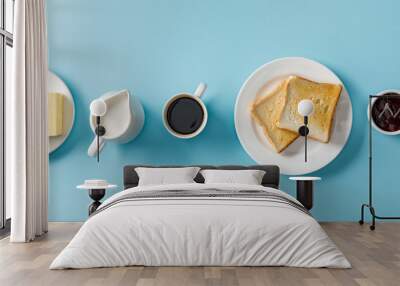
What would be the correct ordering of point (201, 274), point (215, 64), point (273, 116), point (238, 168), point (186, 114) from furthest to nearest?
point (215, 64), point (273, 116), point (186, 114), point (238, 168), point (201, 274)

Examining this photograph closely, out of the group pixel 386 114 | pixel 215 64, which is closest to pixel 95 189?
pixel 215 64

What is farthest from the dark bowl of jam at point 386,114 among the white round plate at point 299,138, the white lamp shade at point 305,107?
the white lamp shade at point 305,107

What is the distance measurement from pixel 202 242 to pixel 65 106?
320 cm

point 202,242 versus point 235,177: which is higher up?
point 235,177

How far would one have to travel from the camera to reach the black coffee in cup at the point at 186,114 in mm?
6457

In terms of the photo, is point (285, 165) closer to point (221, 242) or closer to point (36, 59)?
point (221, 242)

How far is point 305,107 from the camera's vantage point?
6281mm

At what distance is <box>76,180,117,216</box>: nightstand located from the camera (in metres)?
6.08

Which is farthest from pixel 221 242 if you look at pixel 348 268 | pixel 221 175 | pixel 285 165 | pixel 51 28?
pixel 51 28

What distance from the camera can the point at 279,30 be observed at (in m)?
6.74

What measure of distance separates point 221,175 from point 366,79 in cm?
212

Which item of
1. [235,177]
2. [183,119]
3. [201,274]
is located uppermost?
[183,119]

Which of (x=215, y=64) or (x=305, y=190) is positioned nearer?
(x=305, y=190)

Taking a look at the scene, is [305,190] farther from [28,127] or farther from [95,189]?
[28,127]
